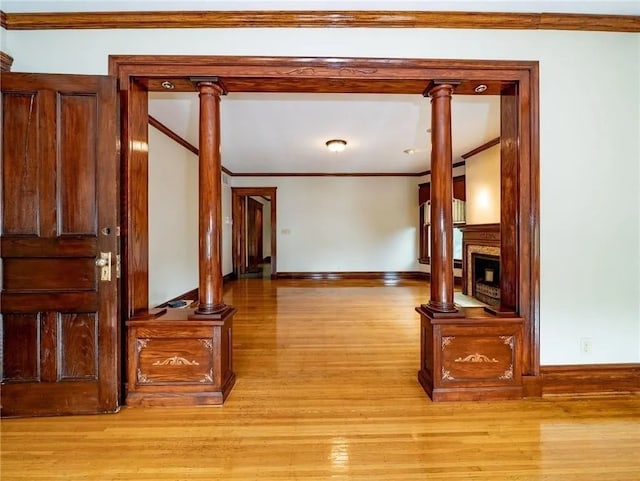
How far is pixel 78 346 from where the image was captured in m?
1.95

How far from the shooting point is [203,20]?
2061 millimetres

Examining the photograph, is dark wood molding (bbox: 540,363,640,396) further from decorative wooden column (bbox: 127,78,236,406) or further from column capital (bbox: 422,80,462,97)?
decorative wooden column (bbox: 127,78,236,406)

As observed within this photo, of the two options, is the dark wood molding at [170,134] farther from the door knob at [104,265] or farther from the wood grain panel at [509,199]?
the wood grain panel at [509,199]

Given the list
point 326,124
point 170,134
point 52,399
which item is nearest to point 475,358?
point 52,399

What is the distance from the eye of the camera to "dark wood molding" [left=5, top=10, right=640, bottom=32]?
2.04m

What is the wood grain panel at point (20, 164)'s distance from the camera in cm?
188

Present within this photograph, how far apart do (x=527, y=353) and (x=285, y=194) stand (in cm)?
598

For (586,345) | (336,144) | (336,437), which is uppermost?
(336,144)

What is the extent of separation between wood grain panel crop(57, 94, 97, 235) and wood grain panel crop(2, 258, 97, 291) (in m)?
0.20

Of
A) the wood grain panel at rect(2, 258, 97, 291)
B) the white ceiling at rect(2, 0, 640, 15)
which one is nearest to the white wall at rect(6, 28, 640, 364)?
the white ceiling at rect(2, 0, 640, 15)

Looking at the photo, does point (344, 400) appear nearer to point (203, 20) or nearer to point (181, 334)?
point (181, 334)

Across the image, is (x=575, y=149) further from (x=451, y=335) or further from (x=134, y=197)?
(x=134, y=197)

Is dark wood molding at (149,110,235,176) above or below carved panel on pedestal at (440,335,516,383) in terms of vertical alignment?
above

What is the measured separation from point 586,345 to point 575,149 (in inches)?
54.7
